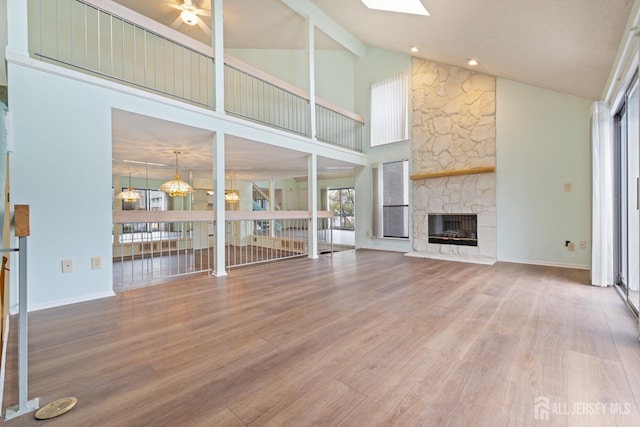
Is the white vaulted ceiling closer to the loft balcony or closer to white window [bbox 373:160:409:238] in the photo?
the loft balcony

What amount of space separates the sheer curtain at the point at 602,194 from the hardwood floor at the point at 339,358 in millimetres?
396

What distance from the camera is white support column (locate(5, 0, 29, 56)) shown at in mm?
2463

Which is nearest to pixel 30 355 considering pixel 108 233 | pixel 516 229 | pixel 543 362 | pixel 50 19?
pixel 108 233

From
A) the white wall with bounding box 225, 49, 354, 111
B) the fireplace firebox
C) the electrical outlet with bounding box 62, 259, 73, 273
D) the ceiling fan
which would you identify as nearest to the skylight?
the white wall with bounding box 225, 49, 354, 111

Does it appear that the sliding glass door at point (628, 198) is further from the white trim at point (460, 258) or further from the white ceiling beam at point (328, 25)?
the white ceiling beam at point (328, 25)

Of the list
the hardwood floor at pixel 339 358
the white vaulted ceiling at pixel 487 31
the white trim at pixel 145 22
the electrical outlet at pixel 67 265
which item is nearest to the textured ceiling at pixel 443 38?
the white vaulted ceiling at pixel 487 31

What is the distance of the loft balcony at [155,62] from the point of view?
3584 millimetres

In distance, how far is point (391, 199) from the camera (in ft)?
21.4

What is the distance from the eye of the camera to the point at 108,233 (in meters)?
2.98

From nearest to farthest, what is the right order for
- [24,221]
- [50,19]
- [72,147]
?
[24,221] < [72,147] < [50,19]

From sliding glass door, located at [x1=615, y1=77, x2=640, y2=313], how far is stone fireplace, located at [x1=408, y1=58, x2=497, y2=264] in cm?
180

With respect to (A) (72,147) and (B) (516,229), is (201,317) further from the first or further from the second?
(B) (516,229)

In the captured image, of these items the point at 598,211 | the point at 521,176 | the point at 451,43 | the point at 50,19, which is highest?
the point at 50,19

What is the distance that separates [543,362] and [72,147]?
428cm
